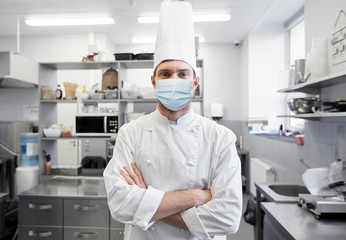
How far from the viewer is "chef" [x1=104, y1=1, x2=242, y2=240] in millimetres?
1004

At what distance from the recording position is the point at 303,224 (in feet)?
4.66

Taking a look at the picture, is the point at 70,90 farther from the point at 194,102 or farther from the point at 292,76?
the point at 292,76

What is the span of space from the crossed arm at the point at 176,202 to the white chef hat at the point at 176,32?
516mm

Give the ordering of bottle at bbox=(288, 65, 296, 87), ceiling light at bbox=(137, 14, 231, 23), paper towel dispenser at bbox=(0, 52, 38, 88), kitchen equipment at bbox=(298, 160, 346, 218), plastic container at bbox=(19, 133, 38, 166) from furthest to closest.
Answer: ceiling light at bbox=(137, 14, 231, 23), paper towel dispenser at bbox=(0, 52, 38, 88), plastic container at bbox=(19, 133, 38, 166), bottle at bbox=(288, 65, 296, 87), kitchen equipment at bbox=(298, 160, 346, 218)

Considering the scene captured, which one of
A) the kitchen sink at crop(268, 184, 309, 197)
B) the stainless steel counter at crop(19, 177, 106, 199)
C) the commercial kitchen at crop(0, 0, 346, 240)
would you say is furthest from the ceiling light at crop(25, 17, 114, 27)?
the kitchen sink at crop(268, 184, 309, 197)

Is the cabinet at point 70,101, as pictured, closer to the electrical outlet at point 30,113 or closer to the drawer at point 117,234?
the drawer at point 117,234

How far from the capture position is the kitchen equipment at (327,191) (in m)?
1.48

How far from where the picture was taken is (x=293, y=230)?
4.38 ft

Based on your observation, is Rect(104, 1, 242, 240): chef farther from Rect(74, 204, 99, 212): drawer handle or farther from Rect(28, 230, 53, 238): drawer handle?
Rect(28, 230, 53, 238): drawer handle

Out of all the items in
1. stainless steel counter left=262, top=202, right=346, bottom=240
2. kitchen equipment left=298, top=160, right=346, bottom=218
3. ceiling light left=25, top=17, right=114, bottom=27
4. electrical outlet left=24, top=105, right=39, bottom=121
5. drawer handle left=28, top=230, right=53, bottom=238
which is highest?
ceiling light left=25, top=17, right=114, bottom=27

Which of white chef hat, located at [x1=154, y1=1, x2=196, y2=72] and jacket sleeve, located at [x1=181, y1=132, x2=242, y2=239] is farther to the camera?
white chef hat, located at [x1=154, y1=1, x2=196, y2=72]

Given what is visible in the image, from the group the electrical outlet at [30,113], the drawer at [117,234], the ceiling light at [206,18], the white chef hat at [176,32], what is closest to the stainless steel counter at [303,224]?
the white chef hat at [176,32]

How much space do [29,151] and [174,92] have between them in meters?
2.44

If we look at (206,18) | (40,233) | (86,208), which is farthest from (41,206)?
(206,18)
